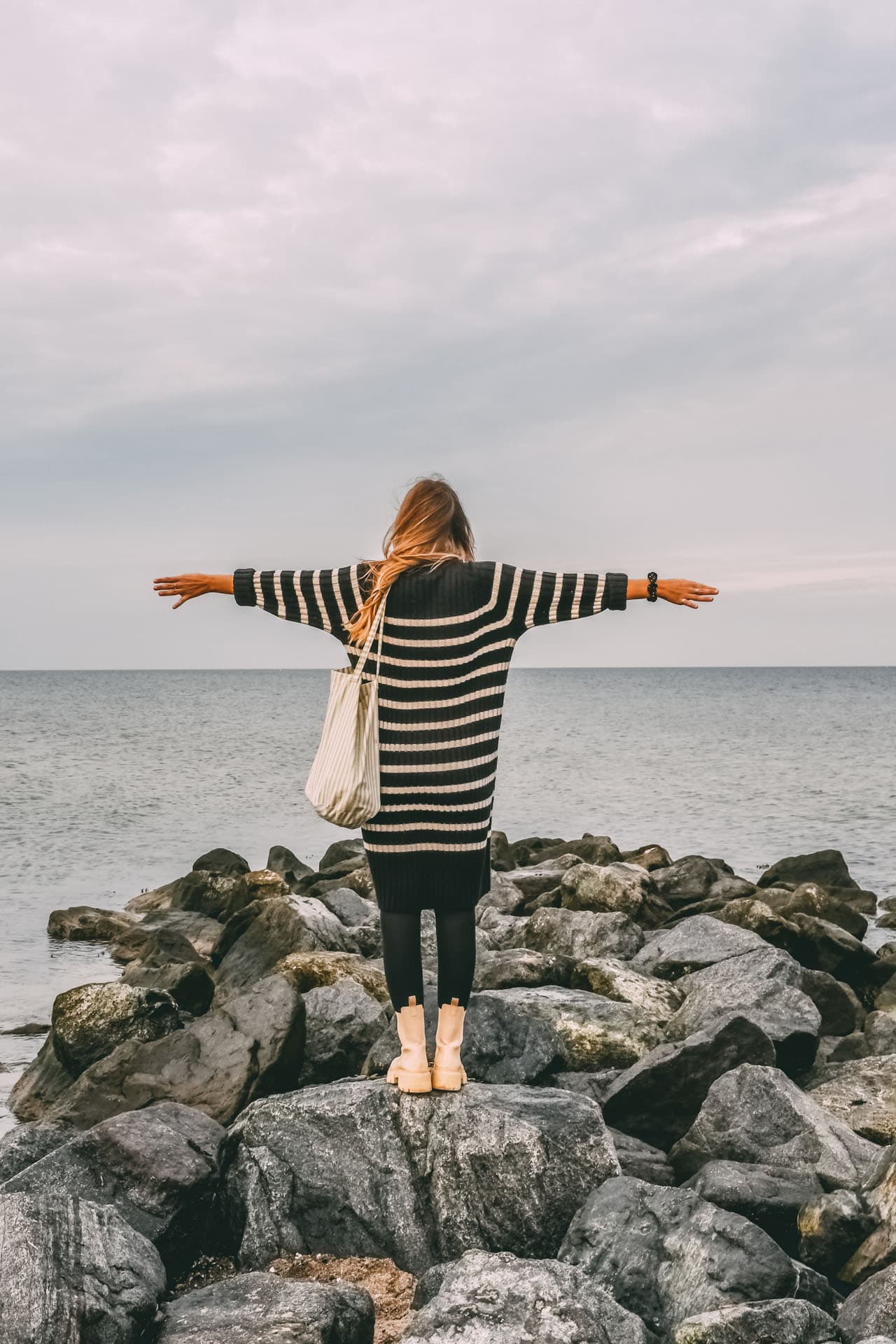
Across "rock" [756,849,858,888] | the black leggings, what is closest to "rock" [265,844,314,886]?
"rock" [756,849,858,888]

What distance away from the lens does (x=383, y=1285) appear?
500 cm

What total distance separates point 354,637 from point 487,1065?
8.89 ft

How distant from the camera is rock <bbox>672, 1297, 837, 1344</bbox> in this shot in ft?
13.3

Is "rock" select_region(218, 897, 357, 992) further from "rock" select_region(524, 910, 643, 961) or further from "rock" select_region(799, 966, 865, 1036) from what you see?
"rock" select_region(799, 966, 865, 1036)

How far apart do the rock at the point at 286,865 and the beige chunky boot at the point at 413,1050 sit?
11.4 metres

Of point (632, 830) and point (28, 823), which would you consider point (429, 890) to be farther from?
point (28, 823)

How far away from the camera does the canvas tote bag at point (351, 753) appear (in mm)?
4734

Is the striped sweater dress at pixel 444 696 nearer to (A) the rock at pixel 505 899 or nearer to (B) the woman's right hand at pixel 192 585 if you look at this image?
(B) the woman's right hand at pixel 192 585

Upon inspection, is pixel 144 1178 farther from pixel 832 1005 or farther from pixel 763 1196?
A: pixel 832 1005

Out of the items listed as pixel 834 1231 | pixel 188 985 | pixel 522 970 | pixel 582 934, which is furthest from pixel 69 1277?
pixel 582 934

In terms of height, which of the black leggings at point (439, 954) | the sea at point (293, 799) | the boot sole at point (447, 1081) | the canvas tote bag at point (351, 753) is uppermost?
the canvas tote bag at point (351, 753)

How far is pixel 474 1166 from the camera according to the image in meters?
5.11

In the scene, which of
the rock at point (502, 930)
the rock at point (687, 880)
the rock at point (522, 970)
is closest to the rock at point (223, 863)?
the rock at point (687, 880)

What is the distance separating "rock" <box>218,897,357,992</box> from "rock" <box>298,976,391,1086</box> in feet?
6.62
